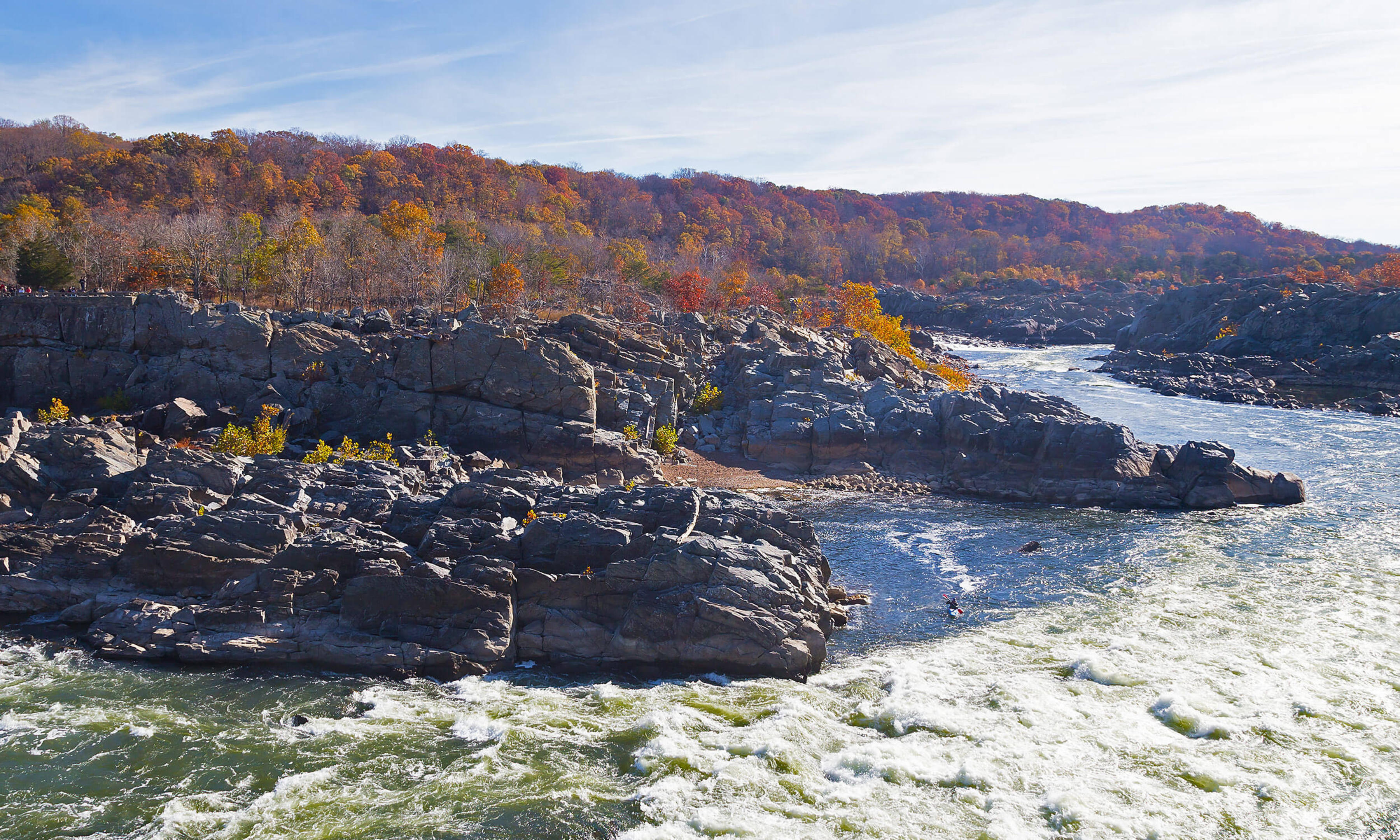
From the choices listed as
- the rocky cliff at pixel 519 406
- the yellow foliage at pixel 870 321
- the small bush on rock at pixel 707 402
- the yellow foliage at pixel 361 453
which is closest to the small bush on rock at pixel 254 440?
the yellow foliage at pixel 361 453

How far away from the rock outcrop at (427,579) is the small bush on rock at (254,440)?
800 centimetres

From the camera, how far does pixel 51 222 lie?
187ft

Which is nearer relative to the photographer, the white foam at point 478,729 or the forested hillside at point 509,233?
the white foam at point 478,729

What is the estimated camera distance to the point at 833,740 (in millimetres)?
16172

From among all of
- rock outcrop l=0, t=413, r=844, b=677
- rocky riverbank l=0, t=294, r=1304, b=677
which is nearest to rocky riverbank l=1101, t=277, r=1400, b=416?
rocky riverbank l=0, t=294, r=1304, b=677

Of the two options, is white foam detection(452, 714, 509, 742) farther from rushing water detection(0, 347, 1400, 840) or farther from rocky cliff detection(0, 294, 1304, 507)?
rocky cliff detection(0, 294, 1304, 507)

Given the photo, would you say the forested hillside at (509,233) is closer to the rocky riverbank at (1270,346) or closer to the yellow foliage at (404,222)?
the yellow foliage at (404,222)

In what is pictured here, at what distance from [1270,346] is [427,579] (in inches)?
3675

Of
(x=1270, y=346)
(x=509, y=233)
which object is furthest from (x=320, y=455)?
(x=1270, y=346)

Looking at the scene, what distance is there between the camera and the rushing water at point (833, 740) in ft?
45.2

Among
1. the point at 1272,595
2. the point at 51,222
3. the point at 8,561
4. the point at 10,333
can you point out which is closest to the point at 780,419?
the point at 1272,595

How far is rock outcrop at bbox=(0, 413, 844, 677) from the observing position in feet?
61.7

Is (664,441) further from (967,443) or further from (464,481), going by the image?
(967,443)

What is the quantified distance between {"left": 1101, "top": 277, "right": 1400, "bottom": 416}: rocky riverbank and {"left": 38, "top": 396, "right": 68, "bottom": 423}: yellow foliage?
249 ft
